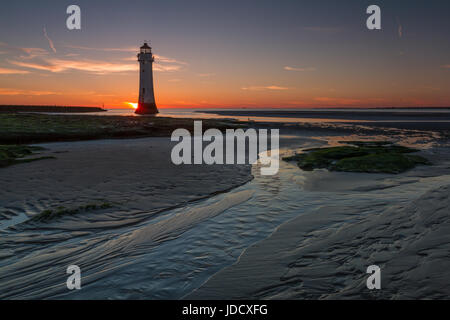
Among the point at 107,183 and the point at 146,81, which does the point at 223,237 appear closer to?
the point at 107,183

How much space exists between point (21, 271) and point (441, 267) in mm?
5326

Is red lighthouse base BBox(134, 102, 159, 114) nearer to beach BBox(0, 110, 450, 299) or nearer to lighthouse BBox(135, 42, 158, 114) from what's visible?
lighthouse BBox(135, 42, 158, 114)

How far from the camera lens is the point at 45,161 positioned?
1218cm

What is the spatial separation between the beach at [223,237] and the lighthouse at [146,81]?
4999cm

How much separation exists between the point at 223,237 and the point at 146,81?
55.9 meters

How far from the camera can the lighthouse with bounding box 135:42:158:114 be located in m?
55.4

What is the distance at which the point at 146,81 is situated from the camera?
56344 mm

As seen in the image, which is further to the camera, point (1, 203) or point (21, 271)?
point (1, 203)

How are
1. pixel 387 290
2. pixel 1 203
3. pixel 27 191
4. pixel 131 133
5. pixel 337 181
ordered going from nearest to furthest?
pixel 387 290 → pixel 1 203 → pixel 27 191 → pixel 337 181 → pixel 131 133

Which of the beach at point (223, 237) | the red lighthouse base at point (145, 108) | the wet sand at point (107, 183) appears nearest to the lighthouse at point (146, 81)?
the red lighthouse base at point (145, 108)

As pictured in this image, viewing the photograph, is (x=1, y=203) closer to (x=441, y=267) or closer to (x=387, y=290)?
(x=387, y=290)

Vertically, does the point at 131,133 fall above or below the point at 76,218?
above
